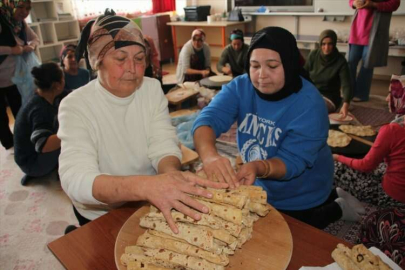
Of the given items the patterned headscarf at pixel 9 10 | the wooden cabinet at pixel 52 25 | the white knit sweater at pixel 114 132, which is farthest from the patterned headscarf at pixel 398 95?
the wooden cabinet at pixel 52 25

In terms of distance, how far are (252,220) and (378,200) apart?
5.97 feet

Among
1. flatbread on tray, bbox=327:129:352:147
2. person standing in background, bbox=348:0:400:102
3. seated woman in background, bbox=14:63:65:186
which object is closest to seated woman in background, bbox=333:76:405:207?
flatbread on tray, bbox=327:129:352:147

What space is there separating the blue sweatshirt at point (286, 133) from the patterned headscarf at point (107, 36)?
0.62 meters

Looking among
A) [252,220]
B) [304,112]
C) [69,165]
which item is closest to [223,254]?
[252,220]

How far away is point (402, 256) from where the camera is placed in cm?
151

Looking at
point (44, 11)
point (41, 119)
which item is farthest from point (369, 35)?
point (44, 11)

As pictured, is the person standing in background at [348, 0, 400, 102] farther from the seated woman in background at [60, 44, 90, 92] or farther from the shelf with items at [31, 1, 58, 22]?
the shelf with items at [31, 1, 58, 22]

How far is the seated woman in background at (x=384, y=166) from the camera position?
Result: 214 centimetres

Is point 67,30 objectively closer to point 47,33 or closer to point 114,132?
point 47,33

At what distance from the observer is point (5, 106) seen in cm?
419

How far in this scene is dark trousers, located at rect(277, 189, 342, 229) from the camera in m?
1.88

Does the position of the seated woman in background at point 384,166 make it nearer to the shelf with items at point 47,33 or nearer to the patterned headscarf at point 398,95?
the patterned headscarf at point 398,95

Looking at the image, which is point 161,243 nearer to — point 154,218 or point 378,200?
point 154,218

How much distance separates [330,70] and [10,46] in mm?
4181
